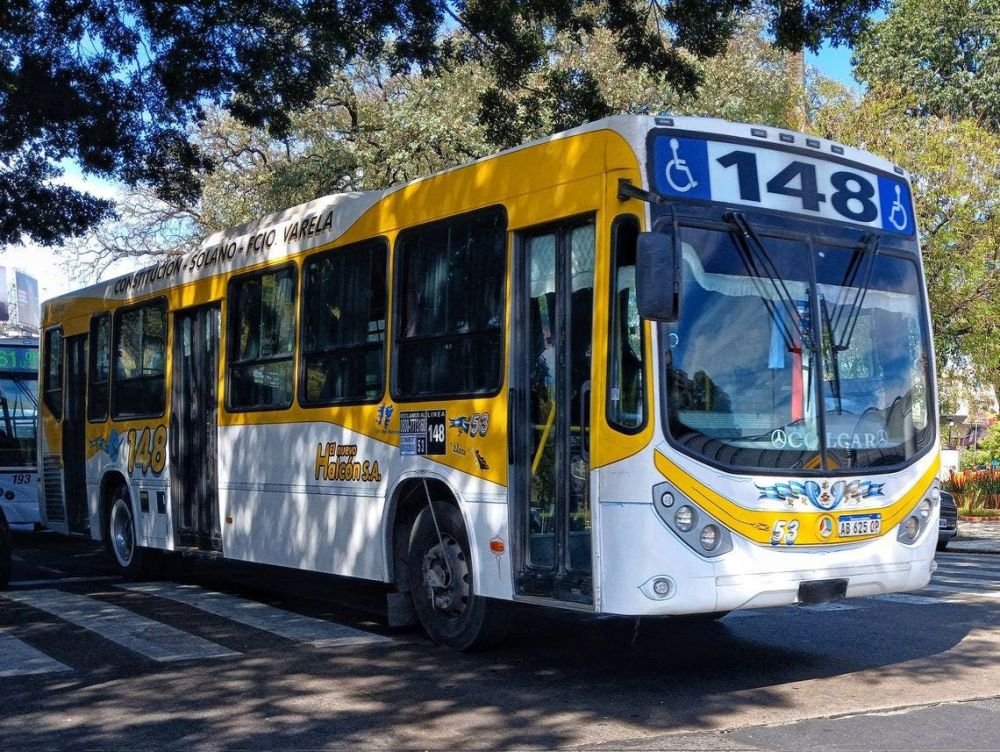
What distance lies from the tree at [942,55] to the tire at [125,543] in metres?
30.6

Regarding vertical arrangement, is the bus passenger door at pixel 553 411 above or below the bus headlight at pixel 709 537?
above

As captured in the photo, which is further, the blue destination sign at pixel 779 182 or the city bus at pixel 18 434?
the city bus at pixel 18 434

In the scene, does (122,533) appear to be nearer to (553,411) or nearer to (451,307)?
(451,307)

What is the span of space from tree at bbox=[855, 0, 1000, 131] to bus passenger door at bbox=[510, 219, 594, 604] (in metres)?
33.3

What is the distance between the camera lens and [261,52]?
14953 millimetres

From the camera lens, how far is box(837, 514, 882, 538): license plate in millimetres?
7586

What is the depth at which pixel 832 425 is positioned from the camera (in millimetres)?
7637

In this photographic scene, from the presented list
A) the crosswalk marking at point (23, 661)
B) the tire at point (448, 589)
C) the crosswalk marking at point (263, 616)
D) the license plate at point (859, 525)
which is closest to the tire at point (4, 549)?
the crosswalk marking at point (263, 616)

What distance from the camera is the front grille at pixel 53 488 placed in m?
15.7

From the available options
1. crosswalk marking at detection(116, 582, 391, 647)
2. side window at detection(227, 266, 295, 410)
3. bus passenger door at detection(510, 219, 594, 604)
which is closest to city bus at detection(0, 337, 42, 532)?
crosswalk marking at detection(116, 582, 391, 647)

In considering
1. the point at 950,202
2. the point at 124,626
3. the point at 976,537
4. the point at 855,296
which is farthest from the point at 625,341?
the point at 950,202

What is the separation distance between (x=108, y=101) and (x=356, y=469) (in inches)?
325

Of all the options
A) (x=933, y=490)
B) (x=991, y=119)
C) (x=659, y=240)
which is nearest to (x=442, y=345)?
(x=659, y=240)

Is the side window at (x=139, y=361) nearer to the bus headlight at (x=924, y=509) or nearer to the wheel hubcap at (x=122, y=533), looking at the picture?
the wheel hubcap at (x=122, y=533)
